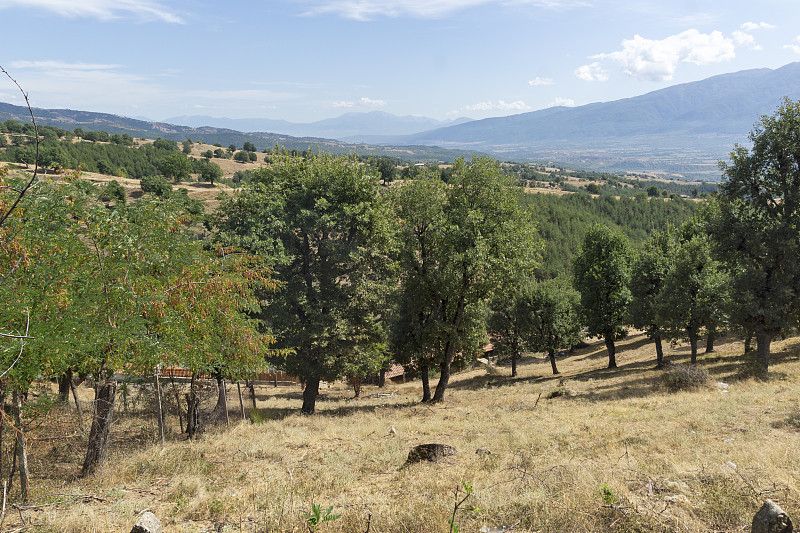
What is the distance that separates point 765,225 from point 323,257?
21.7 meters

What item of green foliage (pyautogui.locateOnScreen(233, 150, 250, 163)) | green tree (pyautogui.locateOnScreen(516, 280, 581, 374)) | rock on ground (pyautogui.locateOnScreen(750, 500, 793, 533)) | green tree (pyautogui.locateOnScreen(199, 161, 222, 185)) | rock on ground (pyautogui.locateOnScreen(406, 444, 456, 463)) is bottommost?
green tree (pyautogui.locateOnScreen(516, 280, 581, 374))

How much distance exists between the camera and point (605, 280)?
116ft

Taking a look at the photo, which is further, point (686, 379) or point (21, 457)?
point (686, 379)

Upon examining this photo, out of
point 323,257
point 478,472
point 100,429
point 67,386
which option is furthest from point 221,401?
point 478,472

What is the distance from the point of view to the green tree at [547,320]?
40.9 m

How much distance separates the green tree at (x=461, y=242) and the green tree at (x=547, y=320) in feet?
62.6

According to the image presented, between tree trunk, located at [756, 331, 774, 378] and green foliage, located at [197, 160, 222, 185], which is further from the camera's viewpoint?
green foliage, located at [197, 160, 222, 185]

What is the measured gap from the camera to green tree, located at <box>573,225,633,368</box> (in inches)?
1359

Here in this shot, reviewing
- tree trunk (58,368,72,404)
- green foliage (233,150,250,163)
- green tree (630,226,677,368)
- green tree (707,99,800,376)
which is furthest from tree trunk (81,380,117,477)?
green foliage (233,150,250,163)

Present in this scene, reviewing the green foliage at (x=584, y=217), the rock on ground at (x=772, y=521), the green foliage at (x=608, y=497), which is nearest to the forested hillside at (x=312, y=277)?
A: the green foliage at (x=608, y=497)

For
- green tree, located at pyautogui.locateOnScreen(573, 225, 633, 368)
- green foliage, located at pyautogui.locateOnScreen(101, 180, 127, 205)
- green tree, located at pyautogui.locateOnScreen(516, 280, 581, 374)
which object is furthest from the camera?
green tree, located at pyautogui.locateOnScreen(516, 280, 581, 374)

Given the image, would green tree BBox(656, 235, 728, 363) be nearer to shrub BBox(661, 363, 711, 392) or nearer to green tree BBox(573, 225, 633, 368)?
green tree BBox(573, 225, 633, 368)

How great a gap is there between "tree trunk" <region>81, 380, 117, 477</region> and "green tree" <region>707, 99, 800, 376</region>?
26608 millimetres

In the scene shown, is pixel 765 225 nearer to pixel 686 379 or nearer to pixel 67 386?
pixel 686 379
